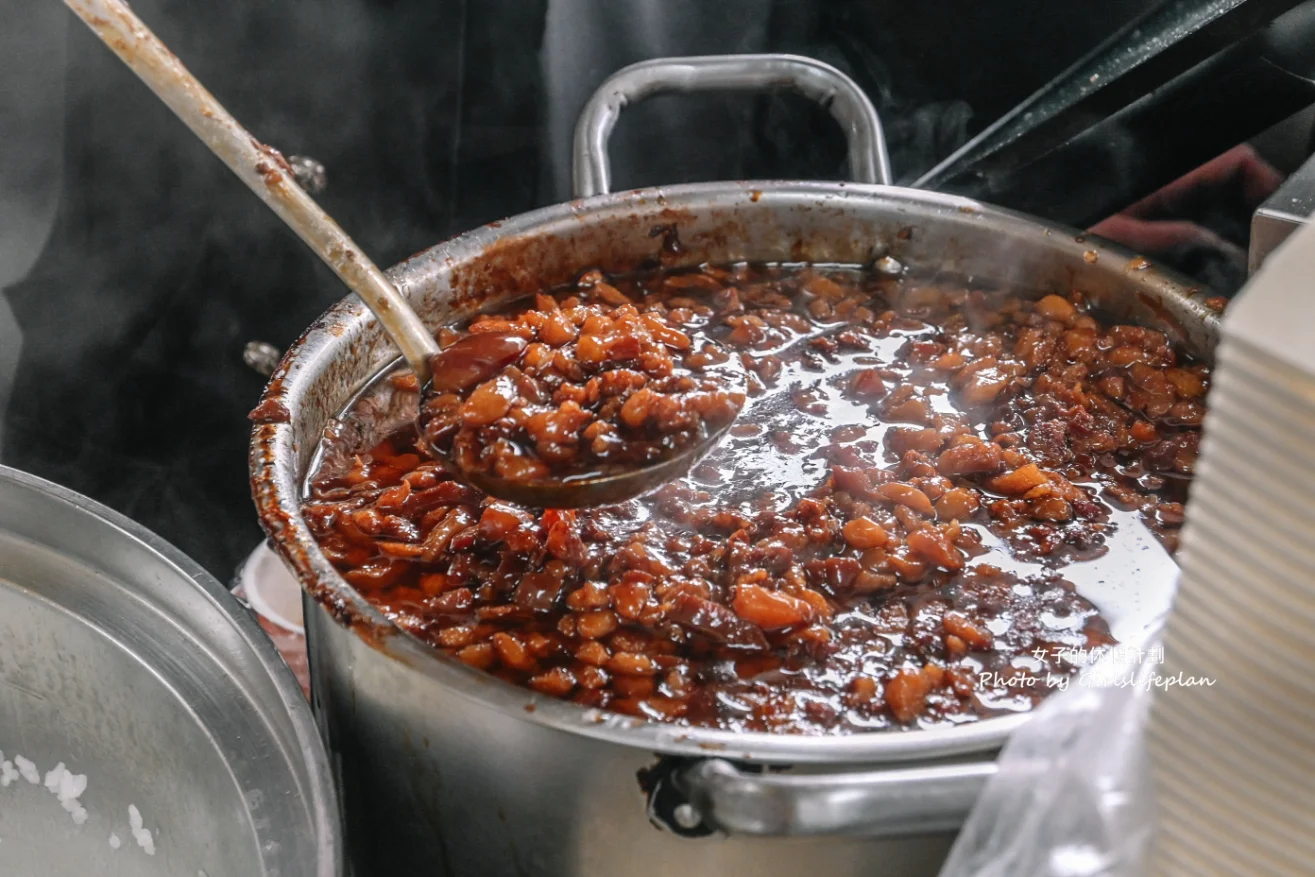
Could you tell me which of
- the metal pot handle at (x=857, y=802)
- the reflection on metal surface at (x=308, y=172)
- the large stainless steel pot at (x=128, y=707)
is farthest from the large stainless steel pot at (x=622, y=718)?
the reflection on metal surface at (x=308, y=172)

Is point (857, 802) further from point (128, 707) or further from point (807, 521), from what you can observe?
point (128, 707)

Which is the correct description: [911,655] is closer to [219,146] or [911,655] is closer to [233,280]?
[219,146]

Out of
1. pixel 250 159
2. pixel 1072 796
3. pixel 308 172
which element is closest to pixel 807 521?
pixel 1072 796

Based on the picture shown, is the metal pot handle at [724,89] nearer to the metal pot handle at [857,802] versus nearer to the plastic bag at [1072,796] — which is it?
the metal pot handle at [857,802]

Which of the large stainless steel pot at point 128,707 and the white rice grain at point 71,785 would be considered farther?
the white rice grain at point 71,785

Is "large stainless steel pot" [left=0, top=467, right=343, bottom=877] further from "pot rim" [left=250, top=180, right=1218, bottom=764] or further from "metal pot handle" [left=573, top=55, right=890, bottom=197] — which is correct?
"metal pot handle" [left=573, top=55, right=890, bottom=197]
